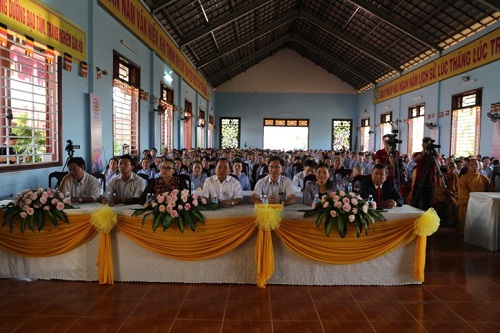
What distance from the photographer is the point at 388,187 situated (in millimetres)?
4609

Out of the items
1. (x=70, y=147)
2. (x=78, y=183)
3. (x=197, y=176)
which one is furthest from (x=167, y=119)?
(x=78, y=183)

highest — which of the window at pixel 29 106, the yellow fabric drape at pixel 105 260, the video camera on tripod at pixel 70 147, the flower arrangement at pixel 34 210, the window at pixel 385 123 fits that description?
the window at pixel 385 123

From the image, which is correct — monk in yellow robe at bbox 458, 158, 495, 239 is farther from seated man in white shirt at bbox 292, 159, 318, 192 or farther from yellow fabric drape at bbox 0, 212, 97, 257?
yellow fabric drape at bbox 0, 212, 97, 257

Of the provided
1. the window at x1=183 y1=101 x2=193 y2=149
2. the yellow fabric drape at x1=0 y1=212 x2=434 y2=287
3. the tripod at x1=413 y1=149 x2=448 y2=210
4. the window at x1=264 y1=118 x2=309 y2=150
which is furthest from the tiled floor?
the window at x1=264 y1=118 x2=309 y2=150

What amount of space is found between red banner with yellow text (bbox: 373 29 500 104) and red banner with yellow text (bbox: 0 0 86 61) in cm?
957

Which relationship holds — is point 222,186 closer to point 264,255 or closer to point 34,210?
point 264,255

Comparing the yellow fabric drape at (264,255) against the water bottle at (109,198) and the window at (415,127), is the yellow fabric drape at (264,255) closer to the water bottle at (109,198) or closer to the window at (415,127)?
the water bottle at (109,198)

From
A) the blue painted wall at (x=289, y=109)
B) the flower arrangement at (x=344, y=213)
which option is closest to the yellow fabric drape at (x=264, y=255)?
the flower arrangement at (x=344, y=213)

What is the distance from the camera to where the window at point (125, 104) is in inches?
314

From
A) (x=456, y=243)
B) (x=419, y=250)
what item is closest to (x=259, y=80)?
(x=456, y=243)

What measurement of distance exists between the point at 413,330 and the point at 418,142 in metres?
14.1

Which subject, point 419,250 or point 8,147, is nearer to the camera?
point 419,250

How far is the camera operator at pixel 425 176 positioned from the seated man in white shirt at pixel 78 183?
472 centimetres

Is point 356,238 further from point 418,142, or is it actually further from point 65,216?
point 418,142
